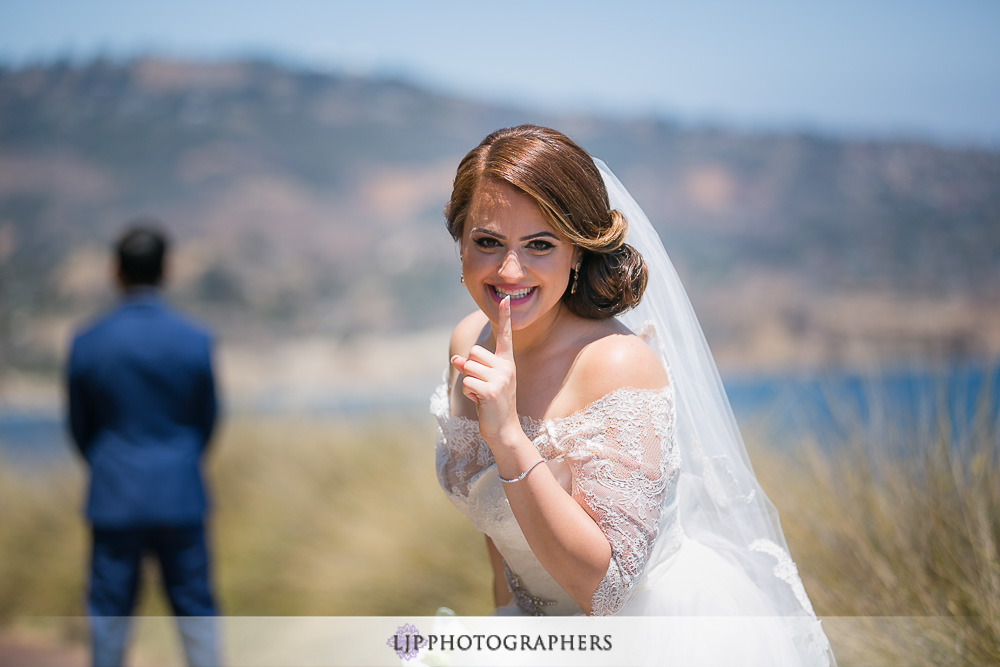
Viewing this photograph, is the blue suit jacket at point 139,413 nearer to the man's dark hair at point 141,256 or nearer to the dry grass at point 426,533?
the man's dark hair at point 141,256

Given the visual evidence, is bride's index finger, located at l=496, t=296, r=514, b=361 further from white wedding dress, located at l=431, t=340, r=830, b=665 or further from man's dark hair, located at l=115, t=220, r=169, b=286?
man's dark hair, located at l=115, t=220, r=169, b=286

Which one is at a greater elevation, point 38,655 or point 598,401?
point 598,401

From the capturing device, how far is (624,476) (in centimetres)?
170

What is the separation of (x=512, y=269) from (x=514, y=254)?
0.04 m

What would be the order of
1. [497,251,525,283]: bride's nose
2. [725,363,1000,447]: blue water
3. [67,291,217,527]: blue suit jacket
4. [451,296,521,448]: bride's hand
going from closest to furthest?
[451,296,521,448]: bride's hand
[497,251,525,283]: bride's nose
[725,363,1000,447]: blue water
[67,291,217,527]: blue suit jacket

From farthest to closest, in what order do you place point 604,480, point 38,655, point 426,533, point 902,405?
point 38,655
point 426,533
point 902,405
point 604,480

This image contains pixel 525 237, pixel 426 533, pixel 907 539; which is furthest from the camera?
pixel 426 533

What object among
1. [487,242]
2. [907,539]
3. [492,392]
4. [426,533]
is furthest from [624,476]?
[426,533]

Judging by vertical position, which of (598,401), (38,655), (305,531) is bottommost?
(38,655)

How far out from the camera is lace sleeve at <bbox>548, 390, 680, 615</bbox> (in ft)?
5.50

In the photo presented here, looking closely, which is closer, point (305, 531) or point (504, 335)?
point (504, 335)

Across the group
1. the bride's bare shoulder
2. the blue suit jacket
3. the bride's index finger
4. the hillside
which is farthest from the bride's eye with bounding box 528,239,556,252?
the hillside

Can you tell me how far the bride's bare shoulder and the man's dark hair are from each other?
2606mm

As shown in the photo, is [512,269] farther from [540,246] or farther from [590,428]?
[590,428]
